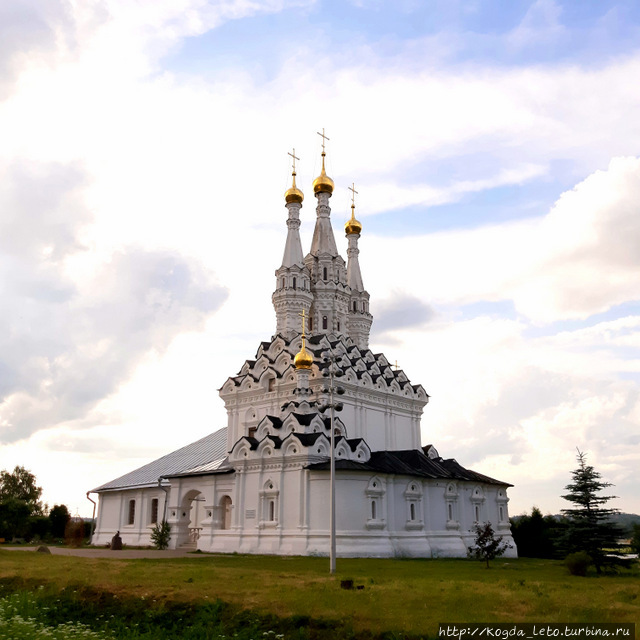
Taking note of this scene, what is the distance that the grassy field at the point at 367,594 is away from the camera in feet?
39.2

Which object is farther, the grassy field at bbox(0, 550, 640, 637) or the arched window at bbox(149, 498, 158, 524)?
the arched window at bbox(149, 498, 158, 524)

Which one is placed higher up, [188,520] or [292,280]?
[292,280]

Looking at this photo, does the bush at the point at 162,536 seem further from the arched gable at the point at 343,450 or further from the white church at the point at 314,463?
the arched gable at the point at 343,450

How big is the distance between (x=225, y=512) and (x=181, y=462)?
7.20 m

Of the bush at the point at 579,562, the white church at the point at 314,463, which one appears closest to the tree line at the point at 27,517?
the white church at the point at 314,463

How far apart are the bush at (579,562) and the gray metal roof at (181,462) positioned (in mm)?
20516

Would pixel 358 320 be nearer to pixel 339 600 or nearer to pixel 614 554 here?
pixel 614 554

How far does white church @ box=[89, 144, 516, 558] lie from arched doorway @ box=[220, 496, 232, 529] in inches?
2.8

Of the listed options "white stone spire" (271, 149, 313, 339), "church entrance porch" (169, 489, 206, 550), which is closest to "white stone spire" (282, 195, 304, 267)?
"white stone spire" (271, 149, 313, 339)

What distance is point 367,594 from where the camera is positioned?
13961 millimetres

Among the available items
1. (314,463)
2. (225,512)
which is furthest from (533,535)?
(225,512)

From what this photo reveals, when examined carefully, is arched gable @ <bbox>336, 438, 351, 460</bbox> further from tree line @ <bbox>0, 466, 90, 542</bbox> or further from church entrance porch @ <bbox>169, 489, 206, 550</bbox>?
tree line @ <bbox>0, 466, 90, 542</bbox>

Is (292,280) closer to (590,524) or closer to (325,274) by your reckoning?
(325,274)

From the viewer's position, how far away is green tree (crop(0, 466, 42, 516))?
60069mm
